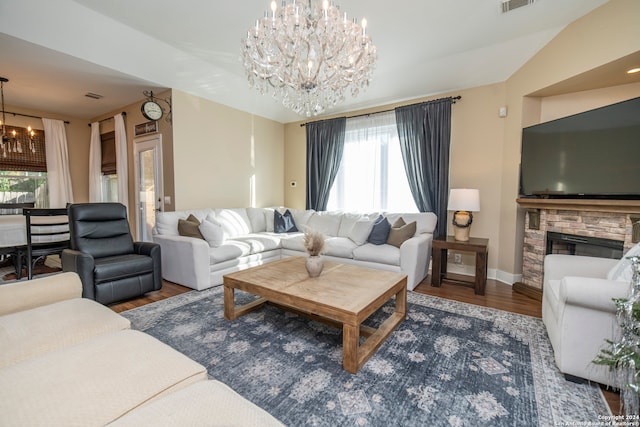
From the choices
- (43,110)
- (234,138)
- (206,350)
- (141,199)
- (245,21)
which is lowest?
(206,350)

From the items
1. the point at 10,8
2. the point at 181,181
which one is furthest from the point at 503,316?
the point at 10,8

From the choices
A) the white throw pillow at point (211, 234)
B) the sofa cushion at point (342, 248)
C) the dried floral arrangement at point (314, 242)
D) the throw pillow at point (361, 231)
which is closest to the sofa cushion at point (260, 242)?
the white throw pillow at point (211, 234)

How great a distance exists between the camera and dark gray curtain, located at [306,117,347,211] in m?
5.05

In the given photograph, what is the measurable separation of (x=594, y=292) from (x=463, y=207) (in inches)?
78.3

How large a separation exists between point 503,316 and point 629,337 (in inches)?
54.1

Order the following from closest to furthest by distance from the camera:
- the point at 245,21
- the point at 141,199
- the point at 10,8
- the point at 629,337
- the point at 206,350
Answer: the point at 629,337
the point at 206,350
the point at 10,8
the point at 245,21
the point at 141,199

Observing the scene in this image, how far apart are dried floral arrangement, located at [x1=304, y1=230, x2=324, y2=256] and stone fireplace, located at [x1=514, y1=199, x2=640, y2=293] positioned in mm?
2568

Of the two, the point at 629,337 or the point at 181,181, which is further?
the point at 181,181

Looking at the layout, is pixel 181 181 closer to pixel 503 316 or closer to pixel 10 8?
pixel 10 8

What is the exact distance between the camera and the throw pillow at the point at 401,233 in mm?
3605

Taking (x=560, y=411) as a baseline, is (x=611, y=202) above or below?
above

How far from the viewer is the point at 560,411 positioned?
4.75 feet

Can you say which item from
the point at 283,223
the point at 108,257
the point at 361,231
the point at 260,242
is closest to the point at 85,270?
the point at 108,257

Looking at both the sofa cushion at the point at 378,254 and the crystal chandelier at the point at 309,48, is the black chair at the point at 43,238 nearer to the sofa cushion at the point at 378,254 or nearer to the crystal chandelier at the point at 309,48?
the crystal chandelier at the point at 309,48
